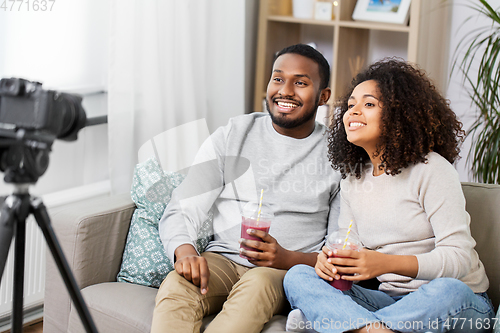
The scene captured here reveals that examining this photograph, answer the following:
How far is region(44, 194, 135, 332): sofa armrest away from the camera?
1.57 meters

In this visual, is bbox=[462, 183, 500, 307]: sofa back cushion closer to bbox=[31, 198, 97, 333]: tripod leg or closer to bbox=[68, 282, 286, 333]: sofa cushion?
bbox=[68, 282, 286, 333]: sofa cushion

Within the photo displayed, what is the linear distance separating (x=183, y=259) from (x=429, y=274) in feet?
2.15

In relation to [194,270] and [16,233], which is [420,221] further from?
[16,233]

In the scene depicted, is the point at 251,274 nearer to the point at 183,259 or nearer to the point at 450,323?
the point at 183,259

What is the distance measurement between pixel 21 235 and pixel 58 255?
0.25 feet

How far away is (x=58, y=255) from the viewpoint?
98cm

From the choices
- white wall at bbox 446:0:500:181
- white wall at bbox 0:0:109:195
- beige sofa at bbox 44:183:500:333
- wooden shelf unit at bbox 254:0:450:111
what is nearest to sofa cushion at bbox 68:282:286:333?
beige sofa at bbox 44:183:500:333

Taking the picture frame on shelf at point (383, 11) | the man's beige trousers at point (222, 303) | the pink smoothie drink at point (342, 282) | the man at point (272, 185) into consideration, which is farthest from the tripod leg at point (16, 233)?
the picture frame on shelf at point (383, 11)

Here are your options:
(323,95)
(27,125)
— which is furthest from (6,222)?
(323,95)

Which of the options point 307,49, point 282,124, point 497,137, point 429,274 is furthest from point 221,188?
point 497,137

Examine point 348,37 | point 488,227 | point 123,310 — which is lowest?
point 123,310

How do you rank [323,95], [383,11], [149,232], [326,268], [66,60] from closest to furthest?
[326,268] < [149,232] < [323,95] < [66,60] < [383,11]

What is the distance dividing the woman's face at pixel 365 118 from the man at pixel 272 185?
227 millimetres

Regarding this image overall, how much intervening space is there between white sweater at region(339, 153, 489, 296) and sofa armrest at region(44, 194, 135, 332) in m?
0.76
